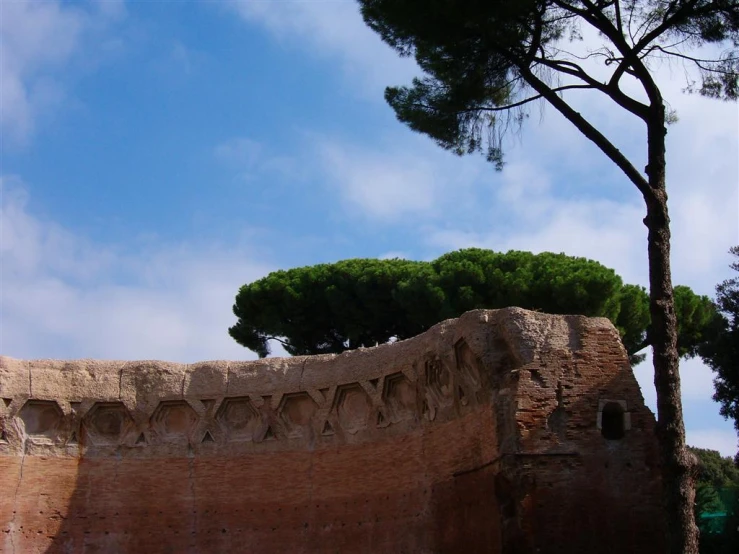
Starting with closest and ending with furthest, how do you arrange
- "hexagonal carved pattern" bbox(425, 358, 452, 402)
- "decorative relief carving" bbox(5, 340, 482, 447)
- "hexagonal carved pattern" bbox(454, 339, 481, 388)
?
"hexagonal carved pattern" bbox(454, 339, 481, 388), "hexagonal carved pattern" bbox(425, 358, 452, 402), "decorative relief carving" bbox(5, 340, 482, 447)

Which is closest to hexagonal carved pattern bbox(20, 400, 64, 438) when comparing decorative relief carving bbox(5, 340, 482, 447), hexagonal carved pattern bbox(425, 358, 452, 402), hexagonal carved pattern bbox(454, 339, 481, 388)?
decorative relief carving bbox(5, 340, 482, 447)

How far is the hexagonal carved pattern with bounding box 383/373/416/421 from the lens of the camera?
1204 cm

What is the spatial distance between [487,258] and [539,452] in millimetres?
8640

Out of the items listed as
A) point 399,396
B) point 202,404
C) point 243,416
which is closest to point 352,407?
point 399,396

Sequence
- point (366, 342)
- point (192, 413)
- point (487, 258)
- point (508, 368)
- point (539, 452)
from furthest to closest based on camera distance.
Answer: point (366, 342) < point (487, 258) < point (192, 413) < point (508, 368) < point (539, 452)

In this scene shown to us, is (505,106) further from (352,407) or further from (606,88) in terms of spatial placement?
(352,407)

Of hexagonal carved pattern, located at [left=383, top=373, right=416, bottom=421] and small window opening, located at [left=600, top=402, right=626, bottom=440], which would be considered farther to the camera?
hexagonal carved pattern, located at [left=383, top=373, right=416, bottom=421]

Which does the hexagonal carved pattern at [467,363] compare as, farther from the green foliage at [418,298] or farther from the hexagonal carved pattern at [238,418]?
the green foliage at [418,298]

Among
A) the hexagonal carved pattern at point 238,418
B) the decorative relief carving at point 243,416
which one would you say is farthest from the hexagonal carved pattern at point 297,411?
the hexagonal carved pattern at point 238,418

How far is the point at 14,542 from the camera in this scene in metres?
12.7

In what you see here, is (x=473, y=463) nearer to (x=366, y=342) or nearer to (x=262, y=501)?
(x=262, y=501)

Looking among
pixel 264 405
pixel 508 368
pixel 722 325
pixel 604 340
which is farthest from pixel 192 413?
pixel 722 325

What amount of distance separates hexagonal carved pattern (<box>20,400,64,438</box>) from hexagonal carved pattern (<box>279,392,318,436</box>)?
308 cm

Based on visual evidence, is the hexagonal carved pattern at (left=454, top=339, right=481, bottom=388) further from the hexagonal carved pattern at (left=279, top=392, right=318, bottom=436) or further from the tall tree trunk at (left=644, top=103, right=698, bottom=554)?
the hexagonal carved pattern at (left=279, top=392, right=318, bottom=436)
